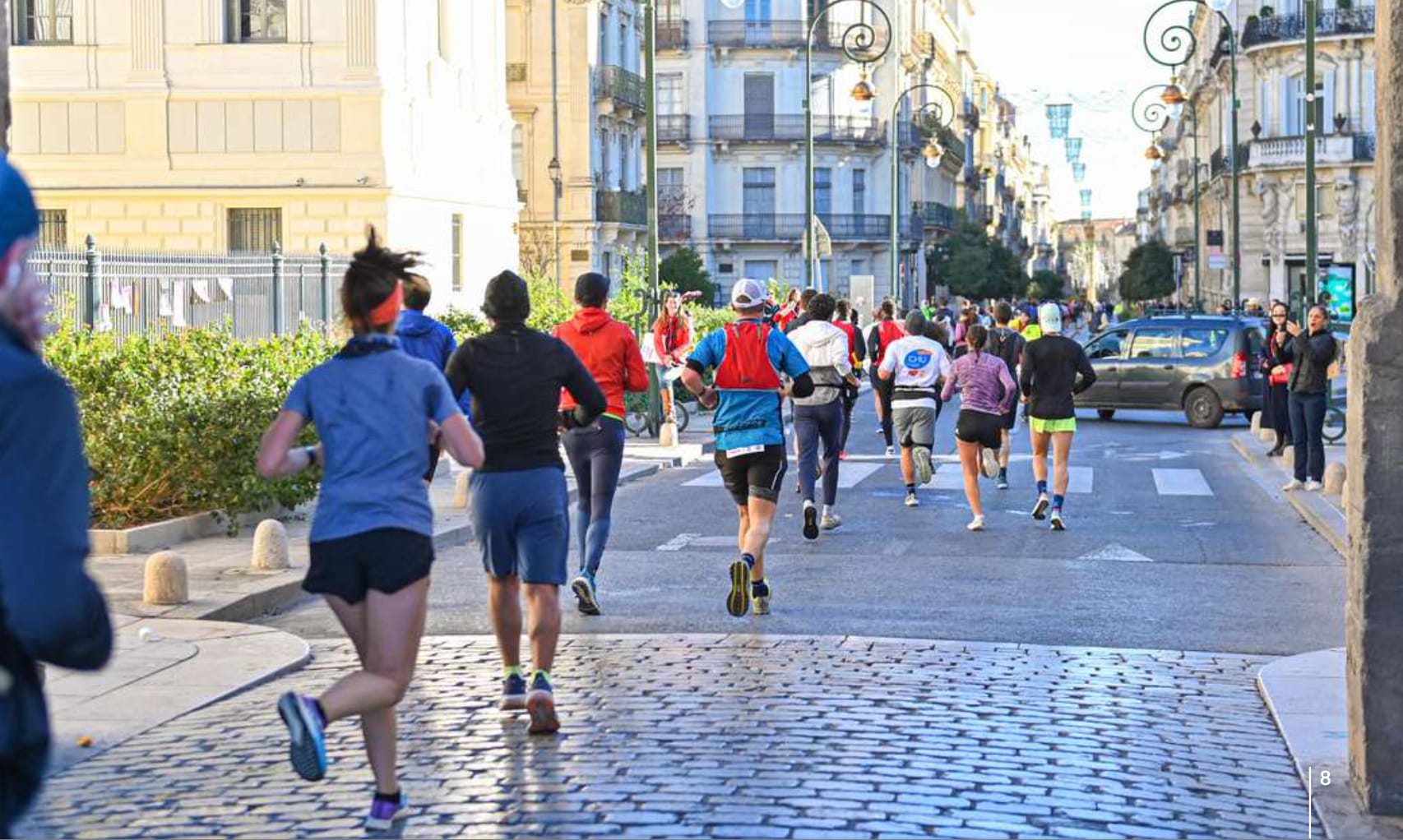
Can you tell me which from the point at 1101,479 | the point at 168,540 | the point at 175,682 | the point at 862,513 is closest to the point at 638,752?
the point at 175,682

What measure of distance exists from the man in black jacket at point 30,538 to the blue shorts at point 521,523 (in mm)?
4839

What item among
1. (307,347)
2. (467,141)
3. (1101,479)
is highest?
(467,141)

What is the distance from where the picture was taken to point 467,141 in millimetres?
40219

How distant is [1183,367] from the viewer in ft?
105

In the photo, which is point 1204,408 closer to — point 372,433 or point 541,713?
point 541,713

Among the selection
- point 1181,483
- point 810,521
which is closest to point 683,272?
point 1181,483

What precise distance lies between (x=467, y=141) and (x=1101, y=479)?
2120cm

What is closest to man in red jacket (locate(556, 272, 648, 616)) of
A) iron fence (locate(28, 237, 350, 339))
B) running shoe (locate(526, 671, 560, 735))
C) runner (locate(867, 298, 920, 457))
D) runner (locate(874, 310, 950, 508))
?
running shoe (locate(526, 671, 560, 735))

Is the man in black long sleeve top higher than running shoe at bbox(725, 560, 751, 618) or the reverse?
higher

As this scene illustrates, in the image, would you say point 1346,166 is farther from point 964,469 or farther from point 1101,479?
point 964,469

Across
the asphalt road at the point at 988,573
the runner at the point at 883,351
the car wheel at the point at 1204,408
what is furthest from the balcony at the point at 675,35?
the asphalt road at the point at 988,573

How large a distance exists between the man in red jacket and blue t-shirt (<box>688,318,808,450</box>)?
60 centimetres

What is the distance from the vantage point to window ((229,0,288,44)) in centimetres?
3556

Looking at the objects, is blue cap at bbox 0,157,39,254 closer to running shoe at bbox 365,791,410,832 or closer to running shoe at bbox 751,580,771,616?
running shoe at bbox 365,791,410,832
